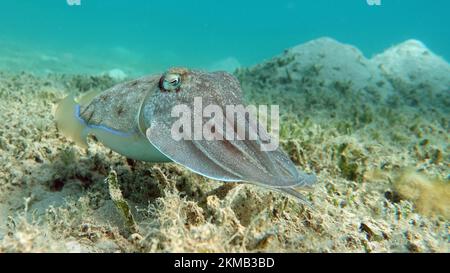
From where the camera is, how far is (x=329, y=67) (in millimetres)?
11375

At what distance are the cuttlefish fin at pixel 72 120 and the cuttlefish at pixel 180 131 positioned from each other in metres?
0.01

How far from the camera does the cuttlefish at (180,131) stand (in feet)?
7.14

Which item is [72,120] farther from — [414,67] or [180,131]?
[414,67]

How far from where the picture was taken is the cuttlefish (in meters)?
2.18

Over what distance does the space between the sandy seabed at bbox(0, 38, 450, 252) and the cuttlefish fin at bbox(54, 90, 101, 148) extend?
273mm

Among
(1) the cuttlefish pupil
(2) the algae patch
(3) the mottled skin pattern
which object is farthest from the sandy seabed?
(1) the cuttlefish pupil

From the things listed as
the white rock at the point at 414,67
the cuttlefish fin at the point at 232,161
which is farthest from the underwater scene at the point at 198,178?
the white rock at the point at 414,67

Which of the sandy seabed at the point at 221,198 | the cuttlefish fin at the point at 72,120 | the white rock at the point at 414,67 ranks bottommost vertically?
the sandy seabed at the point at 221,198

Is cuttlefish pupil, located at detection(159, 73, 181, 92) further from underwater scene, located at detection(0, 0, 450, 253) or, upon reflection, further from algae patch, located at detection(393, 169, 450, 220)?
algae patch, located at detection(393, 169, 450, 220)

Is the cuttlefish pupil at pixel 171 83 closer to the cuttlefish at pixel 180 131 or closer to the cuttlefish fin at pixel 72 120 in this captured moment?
the cuttlefish at pixel 180 131
